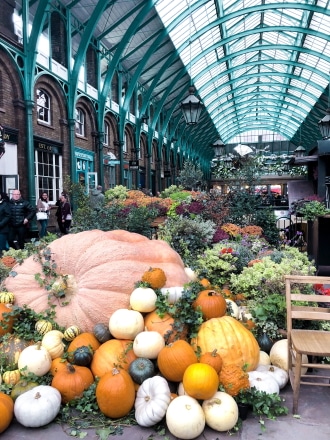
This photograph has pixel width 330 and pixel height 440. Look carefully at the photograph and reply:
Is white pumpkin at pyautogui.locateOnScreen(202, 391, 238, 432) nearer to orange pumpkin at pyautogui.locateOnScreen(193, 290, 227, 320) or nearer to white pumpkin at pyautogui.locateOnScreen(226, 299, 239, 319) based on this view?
orange pumpkin at pyautogui.locateOnScreen(193, 290, 227, 320)

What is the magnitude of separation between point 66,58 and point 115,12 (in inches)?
152

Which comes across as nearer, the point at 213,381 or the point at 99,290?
the point at 213,381

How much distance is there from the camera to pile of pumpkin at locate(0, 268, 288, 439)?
272 centimetres

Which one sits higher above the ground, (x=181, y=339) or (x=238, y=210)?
(x=238, y=210)

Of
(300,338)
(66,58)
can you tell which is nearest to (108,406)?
(300,338)

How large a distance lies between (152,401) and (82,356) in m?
0.74

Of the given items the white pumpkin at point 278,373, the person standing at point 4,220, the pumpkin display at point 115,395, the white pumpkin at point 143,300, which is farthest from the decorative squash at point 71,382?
the person standing at point 4,220

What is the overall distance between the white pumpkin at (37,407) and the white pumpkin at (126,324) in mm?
728

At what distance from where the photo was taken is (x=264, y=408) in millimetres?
2832

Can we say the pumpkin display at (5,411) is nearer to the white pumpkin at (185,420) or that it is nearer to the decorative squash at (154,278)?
the white pumpkin at (185,420)

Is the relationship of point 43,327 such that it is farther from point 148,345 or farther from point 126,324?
point 148,345

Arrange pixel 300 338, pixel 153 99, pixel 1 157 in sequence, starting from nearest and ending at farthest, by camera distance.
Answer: pixel 300 338
pixel 1 157
pixel 153 99

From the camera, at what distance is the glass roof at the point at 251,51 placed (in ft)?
73.3

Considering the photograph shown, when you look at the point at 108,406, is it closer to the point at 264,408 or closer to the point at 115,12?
the point at 264,408
